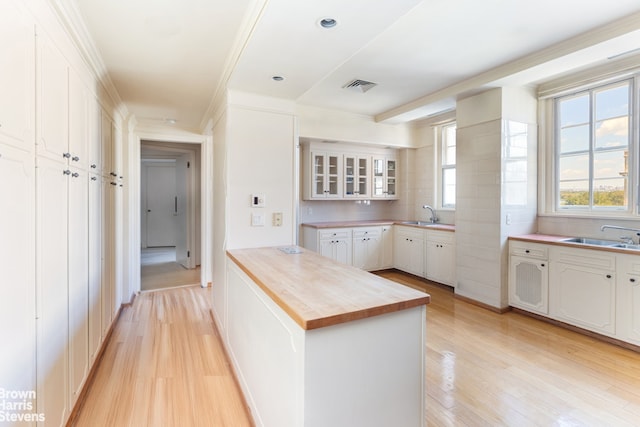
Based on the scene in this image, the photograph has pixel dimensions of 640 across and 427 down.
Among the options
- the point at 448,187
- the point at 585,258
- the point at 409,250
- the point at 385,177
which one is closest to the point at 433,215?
the point at 448,187

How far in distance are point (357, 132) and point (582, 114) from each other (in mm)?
2689

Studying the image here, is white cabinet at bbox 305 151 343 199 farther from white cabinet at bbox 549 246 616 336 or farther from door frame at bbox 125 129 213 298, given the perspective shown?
white cabinet at bbox 549 246 616 336

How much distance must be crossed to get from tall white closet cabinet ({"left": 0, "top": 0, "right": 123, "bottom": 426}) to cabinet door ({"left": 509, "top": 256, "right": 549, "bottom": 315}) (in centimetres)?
391

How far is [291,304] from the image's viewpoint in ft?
4.17

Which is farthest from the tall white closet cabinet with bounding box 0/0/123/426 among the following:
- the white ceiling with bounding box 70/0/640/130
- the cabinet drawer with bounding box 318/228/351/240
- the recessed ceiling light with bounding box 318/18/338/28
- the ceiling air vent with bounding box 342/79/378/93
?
the cabinet drawer with bounding box 318/228/351/240

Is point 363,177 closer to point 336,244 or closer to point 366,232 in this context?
point 366,232

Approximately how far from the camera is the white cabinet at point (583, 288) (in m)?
2.70

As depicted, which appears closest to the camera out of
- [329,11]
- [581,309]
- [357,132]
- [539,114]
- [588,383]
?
[329,11]

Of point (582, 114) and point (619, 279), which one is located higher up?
point (582, 114)

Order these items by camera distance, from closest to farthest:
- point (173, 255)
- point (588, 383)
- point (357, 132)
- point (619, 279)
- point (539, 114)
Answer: point (588, 383) < point (619, 279) < point (539, 114) < point (357, 132) < point (173, 255)

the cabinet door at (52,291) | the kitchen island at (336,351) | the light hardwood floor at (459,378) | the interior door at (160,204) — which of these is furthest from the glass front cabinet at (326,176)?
the interior door at (160,204)

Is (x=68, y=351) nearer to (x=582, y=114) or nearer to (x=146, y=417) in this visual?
(x=146, y=417)

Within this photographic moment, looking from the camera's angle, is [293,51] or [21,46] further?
[293,51]

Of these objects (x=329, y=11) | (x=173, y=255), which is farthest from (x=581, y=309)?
(x=173, y=255)
